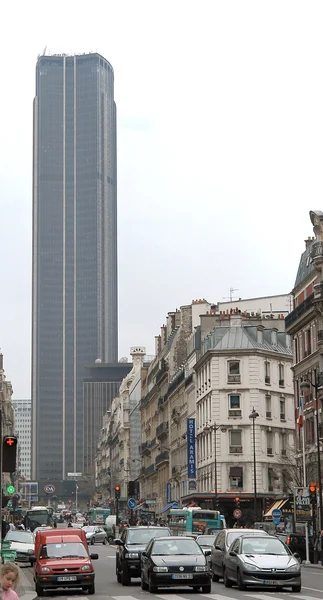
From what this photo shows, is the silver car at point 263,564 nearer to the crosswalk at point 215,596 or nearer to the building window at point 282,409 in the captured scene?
the crosswalk at point 215,596

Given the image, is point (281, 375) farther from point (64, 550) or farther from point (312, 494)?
point (64, 550)

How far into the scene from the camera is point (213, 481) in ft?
293

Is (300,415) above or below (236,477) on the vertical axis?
above

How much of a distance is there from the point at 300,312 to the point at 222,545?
41.6 metres

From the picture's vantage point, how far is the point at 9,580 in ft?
38.9

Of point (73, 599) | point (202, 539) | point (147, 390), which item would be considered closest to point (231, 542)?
point (73, 599)

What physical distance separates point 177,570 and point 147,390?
11464 centimetres

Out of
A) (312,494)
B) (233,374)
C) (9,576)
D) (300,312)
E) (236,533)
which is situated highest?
(300,312)

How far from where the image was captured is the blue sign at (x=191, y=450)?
96812mm

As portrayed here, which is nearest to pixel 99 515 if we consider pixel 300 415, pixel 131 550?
pixel 300 415

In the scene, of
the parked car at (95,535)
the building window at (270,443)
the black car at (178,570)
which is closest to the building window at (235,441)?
the building window at (270,443)

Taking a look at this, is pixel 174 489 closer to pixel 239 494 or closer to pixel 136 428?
pixel 239 494

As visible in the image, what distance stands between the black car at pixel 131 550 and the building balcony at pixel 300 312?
34.5 meters

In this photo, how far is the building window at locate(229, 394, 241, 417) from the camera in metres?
89.7
